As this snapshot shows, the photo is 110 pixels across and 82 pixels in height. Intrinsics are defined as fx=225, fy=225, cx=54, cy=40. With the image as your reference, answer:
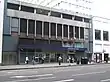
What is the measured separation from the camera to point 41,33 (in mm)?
43531

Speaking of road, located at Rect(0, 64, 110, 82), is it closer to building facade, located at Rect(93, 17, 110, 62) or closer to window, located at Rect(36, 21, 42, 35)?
window, located at Rect(36, 21, 42, 35)

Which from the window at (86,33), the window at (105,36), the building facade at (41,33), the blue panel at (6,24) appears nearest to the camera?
the blue panel at (6,24)

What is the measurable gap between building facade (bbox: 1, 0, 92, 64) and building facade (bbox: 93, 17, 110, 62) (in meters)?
A: 3.00

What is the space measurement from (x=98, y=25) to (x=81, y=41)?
902 cm

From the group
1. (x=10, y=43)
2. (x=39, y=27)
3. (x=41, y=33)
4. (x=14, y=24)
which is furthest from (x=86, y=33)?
(x=10, y=43)

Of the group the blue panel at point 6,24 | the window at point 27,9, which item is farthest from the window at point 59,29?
the blue panel at point 6,24

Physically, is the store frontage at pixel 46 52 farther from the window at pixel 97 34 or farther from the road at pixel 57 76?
the road at pixel 57 76

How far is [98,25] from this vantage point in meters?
56.8

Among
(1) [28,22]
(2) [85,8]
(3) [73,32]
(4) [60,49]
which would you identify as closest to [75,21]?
(3) [73,32]

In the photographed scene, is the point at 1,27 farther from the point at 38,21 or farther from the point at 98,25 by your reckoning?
the point at 98,25

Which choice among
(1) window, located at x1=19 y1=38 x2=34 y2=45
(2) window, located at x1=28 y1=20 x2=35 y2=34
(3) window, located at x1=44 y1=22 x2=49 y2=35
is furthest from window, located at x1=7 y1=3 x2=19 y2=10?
(3) window, located at x1=44 y1=22 x2=49 y2=35

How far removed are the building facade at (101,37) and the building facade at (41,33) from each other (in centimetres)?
300

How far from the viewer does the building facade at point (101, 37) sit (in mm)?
54531

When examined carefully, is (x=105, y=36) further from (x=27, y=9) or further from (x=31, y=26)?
(x=27, y=9)
